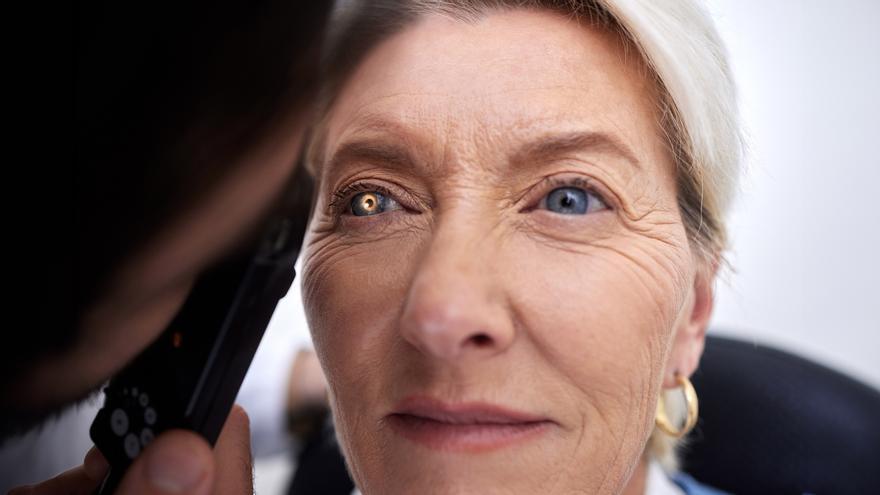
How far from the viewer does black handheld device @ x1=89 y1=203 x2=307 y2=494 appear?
31.5 inches

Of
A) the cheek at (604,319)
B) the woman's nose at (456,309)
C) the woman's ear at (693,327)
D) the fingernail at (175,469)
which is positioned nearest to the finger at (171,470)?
the fingernail at (175,469)

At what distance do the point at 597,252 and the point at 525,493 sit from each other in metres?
0.35

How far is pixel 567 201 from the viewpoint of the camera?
116 cm

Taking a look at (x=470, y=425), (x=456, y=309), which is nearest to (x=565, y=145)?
(x=456, y=309)

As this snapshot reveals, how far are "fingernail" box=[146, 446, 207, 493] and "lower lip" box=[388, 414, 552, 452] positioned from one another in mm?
352

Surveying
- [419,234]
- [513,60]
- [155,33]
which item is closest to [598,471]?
[419,234]

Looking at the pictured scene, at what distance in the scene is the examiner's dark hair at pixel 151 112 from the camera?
21.7 inches

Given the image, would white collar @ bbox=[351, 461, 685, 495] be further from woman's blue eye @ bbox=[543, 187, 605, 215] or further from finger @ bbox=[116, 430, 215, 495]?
finger @ bbox=[116, 430, 215, 495]

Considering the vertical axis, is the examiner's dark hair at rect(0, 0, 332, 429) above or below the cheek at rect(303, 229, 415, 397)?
above

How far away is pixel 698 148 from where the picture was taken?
1.23 m

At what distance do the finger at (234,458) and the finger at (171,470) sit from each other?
0.61ft

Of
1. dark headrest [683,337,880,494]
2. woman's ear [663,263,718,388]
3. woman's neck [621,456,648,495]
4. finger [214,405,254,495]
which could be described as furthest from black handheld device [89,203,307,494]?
dark headrest [683,337,880,494]

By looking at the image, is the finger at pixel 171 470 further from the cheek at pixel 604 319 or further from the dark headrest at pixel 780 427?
the dark headrest at pixel 780 427

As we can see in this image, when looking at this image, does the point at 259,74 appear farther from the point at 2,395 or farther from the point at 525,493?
the point at 525,493
